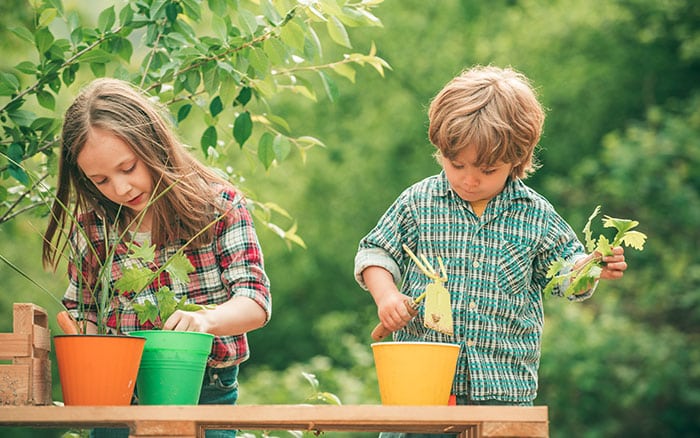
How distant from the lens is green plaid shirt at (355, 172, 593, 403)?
2137mm

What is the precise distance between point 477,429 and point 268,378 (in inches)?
238

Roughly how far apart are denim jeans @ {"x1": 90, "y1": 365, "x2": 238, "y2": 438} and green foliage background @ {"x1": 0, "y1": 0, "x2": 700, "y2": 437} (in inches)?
186

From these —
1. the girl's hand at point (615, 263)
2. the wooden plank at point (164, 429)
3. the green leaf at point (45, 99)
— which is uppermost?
the green leaf at point (45, 99)

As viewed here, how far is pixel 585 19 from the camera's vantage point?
9.62 m

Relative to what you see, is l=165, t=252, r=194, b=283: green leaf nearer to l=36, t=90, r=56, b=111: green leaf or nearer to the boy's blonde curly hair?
the boy's blonde curly hair

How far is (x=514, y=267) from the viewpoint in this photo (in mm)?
2182

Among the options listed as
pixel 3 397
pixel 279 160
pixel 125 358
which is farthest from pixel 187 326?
pixel 279 160

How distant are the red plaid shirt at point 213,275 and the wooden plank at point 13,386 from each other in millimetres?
370

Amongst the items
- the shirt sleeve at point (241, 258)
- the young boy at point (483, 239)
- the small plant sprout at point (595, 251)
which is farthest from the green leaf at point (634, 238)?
the shirt sleeve at point (241, 258)

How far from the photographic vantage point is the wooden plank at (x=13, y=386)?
176 centimetres

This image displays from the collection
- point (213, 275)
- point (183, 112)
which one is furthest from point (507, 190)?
point (183, 112)

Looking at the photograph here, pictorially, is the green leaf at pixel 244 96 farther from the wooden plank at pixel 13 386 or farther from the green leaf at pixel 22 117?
the wooden plank at pixel 13 386

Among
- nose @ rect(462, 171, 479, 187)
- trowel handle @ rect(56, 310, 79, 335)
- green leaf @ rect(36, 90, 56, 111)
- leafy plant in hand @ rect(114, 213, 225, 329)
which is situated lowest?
trowel handle @ rect(56, 310, 79, 335)

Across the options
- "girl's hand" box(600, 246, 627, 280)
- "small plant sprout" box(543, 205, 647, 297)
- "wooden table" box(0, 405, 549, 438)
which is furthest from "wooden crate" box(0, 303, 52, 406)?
"girl's hand" box(600, 246, 627, 280)
